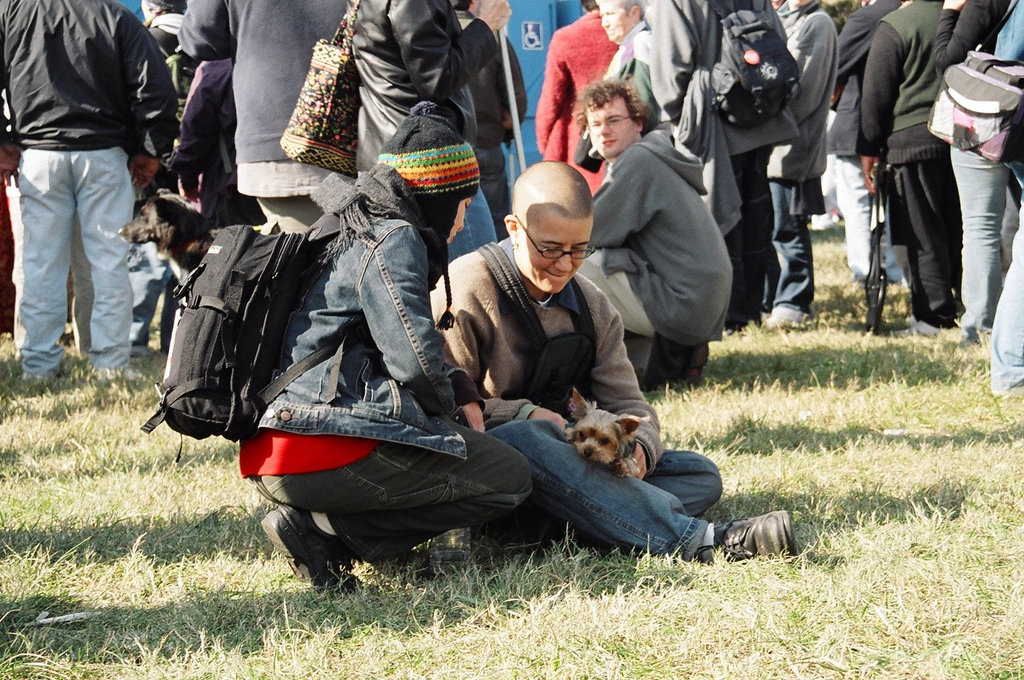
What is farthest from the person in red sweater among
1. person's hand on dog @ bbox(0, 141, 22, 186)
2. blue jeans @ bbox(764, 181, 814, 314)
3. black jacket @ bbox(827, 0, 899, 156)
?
person's hand on dog @ bbox(0, 141, 22, 186)

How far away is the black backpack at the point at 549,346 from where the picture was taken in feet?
12.2

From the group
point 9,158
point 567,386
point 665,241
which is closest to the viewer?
point 567,386

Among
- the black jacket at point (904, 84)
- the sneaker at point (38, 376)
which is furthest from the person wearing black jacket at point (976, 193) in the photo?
the sneaker at point (38, 376)

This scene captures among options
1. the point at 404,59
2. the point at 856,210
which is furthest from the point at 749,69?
the point at 404,59

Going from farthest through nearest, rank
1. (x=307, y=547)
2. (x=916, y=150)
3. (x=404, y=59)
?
(x=916, y=150) → (x=404, y=59) → (x=307, y=547)

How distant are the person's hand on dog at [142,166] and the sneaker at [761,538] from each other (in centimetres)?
477

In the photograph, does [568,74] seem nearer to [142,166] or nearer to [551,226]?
[142,166]

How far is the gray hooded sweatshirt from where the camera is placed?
5.96m

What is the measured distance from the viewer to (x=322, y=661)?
2797 millimetres

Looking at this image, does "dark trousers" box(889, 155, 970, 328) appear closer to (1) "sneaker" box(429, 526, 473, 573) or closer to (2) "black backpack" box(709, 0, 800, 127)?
(2) "black backpack" box(709, 0, 800, 127)

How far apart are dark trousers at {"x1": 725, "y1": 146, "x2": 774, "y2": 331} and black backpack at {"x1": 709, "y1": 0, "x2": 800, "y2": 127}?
37 centimetres

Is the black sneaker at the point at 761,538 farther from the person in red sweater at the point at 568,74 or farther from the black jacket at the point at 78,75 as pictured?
the person in red sweater at the point at 568,74

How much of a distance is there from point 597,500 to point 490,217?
5.81 ft

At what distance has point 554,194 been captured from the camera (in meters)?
3.64
